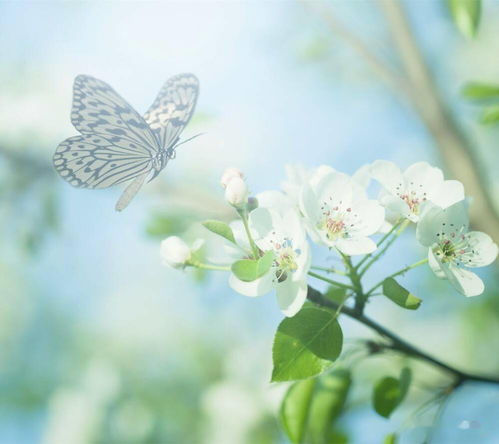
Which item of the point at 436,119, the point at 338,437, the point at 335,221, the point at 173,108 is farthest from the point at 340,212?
the point at 436,119

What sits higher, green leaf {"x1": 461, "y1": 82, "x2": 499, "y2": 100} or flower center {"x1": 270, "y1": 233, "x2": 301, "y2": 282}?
green leaf {"x1": 461, "y1": 82, "x2": 499, "y2": 100}

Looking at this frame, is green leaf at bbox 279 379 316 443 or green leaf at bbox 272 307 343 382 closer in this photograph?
green leaf at bbox 272 307 343 382

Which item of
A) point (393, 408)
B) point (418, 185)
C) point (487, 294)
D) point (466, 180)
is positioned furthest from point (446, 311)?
point (418, 185)

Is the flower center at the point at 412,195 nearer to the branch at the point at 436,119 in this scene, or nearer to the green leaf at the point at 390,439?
the green leaf at the point at 390,439

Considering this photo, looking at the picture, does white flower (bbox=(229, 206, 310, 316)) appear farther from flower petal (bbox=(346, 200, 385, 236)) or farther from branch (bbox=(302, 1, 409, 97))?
branch (bbox=(302, 1, 409, 97))

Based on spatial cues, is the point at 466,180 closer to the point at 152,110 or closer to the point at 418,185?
the point at 418,185

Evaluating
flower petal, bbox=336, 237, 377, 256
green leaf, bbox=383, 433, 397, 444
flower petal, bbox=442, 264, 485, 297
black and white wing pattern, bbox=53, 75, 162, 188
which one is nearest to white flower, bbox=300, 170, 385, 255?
flower petal, bbox=336, 237, 377, 256
